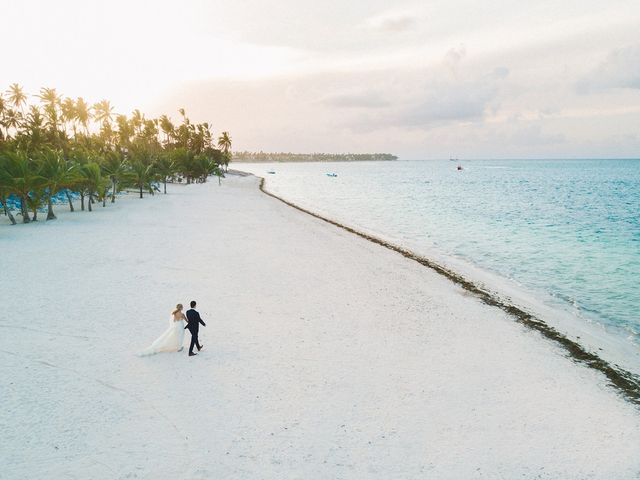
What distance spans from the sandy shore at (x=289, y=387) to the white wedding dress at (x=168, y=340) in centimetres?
34

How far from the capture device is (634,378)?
12227mm

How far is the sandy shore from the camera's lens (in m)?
8.02

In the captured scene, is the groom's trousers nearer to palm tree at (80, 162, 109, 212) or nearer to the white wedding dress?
the white wedding dress

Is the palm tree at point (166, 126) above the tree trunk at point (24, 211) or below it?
above

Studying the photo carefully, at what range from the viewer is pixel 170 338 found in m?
11.9

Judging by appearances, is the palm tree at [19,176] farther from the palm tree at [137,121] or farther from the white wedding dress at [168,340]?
the palm tree at [137,121]

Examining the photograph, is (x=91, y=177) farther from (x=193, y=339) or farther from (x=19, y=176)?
(x=193, y=339)

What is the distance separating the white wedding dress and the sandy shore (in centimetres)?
34

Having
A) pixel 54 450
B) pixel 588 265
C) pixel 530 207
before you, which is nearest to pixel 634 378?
pixel 54 450

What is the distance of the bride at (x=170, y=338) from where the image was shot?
11.8 m

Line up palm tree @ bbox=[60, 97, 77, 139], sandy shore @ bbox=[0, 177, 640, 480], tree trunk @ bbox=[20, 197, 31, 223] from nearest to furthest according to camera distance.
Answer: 1. sandy shore @ bbox=[0, 177, 640, 480]
2. tree trunk @ bbox=[20, 197, 31, 223]
3. palm tree @ bbox=[60, 97, 77, 139]

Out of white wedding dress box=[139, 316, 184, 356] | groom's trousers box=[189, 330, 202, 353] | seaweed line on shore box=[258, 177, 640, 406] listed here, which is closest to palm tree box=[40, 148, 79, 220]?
white wedding dress box=[139, 316, 184, 356]

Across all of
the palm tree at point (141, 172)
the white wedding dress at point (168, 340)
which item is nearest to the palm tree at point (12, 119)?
the palm tree at point (141, 172)

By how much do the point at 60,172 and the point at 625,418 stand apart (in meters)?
36.6
